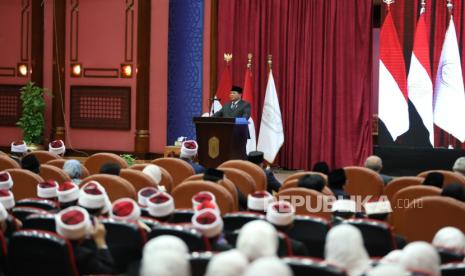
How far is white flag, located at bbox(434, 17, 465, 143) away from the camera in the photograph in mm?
9023

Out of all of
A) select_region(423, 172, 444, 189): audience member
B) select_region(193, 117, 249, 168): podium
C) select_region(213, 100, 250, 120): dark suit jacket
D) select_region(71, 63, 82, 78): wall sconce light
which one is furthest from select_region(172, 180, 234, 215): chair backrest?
select_region(71, 63, 82, 78): wall sconce light

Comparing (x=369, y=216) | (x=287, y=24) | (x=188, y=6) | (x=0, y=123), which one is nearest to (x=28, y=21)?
(x=0, y=123)

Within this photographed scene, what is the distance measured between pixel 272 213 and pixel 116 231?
2.66ft

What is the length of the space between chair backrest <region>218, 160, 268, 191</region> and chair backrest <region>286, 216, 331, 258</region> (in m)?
1.79

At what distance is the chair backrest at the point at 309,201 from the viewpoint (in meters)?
4.25

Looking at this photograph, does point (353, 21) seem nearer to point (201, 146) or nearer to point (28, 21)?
point (201, 146)

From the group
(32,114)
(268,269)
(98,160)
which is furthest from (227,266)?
(32,114)

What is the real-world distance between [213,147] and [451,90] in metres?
3.30

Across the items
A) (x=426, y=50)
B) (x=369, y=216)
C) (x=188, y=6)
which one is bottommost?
(x=369, y=216)

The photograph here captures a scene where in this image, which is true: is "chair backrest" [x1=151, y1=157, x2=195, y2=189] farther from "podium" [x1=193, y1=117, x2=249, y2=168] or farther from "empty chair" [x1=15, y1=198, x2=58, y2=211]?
"podium" [x1=193, y1=117, x2=249, y2=168]

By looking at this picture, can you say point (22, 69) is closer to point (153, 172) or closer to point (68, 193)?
point (153, 172)

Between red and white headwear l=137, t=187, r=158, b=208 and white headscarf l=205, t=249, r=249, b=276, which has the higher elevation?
white headscarf l=205, t=249, r=249, b=276

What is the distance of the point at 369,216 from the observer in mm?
4113

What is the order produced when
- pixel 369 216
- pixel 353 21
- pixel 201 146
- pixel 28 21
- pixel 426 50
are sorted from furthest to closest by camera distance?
pixel 28 21, pixel 353 21, pixel 426 50, pixel 201 146, pixel 369 216
